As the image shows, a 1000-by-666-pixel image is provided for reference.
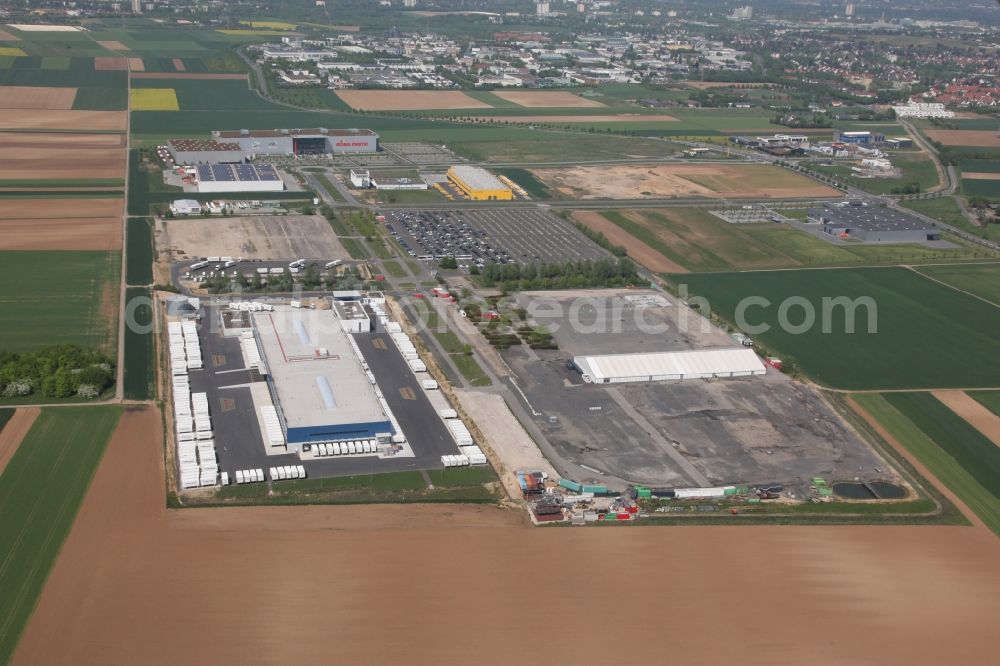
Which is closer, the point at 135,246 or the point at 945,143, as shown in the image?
the point at 135,246

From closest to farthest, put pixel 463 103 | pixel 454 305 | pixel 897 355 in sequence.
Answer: pixel 897 355, pixel 454 305, pixel 463 103

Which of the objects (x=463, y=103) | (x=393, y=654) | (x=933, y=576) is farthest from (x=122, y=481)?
(x=463, y=103)

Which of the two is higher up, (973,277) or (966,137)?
(966,137)

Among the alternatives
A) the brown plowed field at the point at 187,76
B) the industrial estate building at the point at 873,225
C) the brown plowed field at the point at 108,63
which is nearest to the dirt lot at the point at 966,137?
the industrial estate building at the point at 873,225

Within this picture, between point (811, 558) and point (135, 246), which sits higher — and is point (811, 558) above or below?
below

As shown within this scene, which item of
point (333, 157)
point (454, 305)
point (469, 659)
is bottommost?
point (469, 659)

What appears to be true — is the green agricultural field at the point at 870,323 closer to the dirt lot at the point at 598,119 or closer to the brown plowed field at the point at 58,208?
the brown plowed field at the point at 58,208

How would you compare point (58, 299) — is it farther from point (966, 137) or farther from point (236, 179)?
point (966, 137)

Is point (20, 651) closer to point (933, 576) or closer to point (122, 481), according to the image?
point (122, 481)

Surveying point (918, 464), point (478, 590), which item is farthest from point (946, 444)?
point (478, 590)
